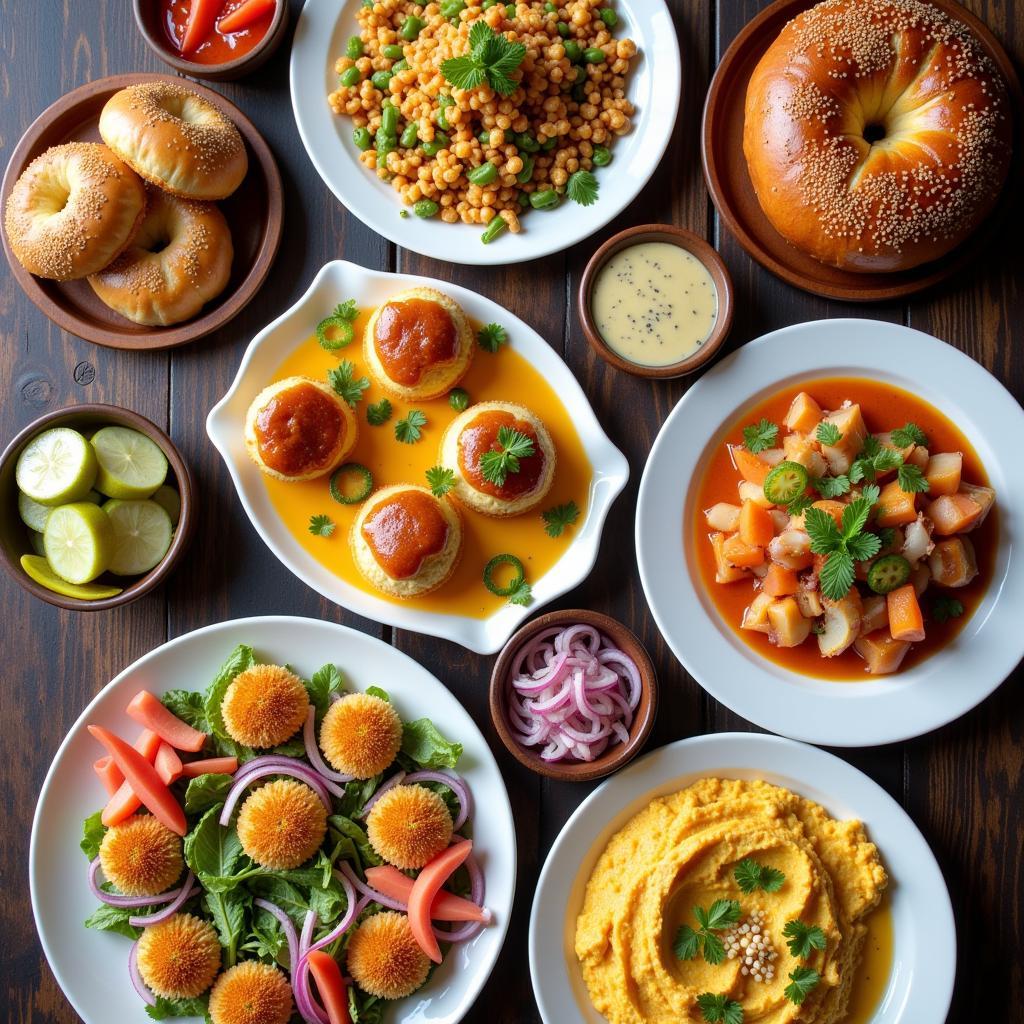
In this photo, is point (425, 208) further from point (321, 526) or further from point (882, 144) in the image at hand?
point (882, 144)

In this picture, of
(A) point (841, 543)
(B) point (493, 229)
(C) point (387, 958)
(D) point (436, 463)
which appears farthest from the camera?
(D) point (436, 463)

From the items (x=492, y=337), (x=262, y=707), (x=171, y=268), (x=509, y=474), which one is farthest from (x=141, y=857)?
(x=492, y=337)

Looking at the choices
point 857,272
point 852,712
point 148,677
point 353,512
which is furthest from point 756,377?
point 148,677

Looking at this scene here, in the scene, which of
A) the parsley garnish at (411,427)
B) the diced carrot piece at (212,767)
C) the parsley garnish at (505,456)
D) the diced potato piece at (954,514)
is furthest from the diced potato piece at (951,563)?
the diced carrot piece at (212,767)

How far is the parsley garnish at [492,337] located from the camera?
3346 mm

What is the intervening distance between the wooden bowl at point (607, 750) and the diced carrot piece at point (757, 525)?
0.52 metres

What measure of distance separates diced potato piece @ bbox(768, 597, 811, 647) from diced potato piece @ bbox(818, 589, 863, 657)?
0.07 m

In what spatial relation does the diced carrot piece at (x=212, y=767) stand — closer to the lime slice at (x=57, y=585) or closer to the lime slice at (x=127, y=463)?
the lime slice at (x=57, y=585)

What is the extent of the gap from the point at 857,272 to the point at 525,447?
132 cm

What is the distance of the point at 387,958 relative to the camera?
310 centimetres

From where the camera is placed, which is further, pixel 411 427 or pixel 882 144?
pixel 411 427

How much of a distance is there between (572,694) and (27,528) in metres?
2.04

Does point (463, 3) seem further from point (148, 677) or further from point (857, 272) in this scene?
point (148, 677)

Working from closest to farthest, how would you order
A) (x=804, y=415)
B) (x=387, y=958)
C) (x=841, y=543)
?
(x=841, y=543) → (x=387, y=958) → (x=804, y=415)
